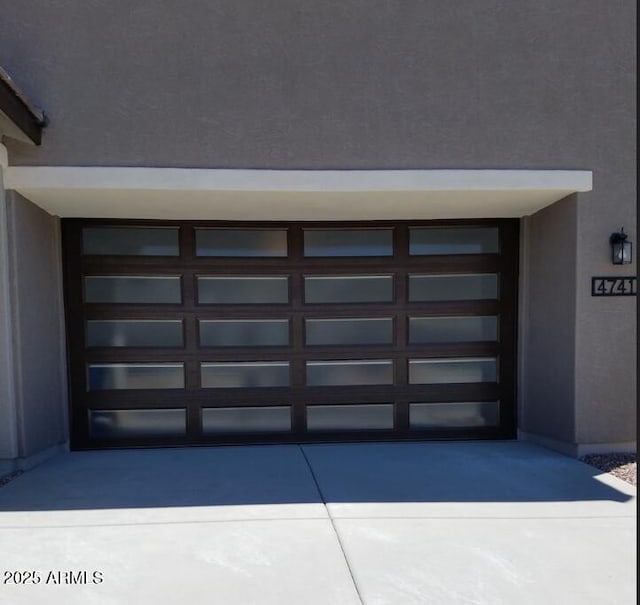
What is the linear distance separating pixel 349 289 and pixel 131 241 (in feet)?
7.76

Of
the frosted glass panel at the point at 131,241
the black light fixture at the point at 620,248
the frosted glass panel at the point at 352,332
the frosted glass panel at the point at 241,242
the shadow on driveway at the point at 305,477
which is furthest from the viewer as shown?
the frosted glass panel at the point at 352,332

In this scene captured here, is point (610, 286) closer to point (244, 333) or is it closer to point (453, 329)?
point (453, 329)

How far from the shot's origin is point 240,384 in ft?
17.6

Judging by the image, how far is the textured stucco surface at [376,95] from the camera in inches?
173

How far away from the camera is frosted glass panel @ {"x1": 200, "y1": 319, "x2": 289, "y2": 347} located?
17.5ft

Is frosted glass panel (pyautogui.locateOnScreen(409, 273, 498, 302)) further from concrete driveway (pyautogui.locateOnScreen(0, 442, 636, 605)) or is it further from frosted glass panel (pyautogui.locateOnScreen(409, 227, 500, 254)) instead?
concrete driveway (pyautogui.locateOnScreen(0, 442, 636, 605))

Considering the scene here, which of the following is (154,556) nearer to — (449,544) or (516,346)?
(449,544)

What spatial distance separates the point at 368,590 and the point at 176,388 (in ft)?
10.8

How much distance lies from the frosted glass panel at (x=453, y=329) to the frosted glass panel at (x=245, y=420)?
5.45 ft

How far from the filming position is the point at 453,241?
548 cm

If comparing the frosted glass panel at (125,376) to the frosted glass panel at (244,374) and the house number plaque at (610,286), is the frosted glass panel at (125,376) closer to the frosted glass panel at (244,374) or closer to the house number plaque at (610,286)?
the frosted glass panel at (244,374)

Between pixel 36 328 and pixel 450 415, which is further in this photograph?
pixel 450 415

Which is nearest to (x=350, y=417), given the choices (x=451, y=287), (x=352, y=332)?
(x=352, y=332)

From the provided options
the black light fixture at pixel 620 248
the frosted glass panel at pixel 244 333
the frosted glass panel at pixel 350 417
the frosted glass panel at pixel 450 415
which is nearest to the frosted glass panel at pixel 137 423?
the frosted glass panel at pixel 244 333
